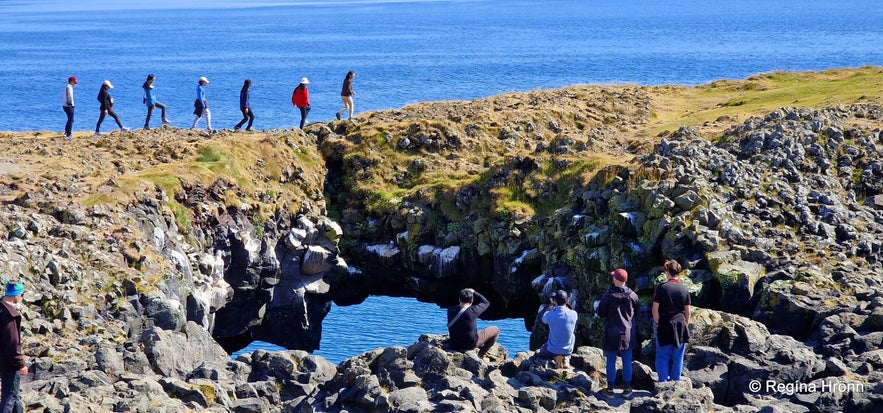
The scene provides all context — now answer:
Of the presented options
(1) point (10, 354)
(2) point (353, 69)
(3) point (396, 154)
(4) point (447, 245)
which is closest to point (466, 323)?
(1) point (10, 354)

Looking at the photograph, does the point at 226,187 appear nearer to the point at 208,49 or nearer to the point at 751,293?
the point at 751,293

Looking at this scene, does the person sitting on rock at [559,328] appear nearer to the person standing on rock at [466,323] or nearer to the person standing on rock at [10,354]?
the person standing on rock at [466,323]

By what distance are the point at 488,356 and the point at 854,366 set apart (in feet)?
31.4

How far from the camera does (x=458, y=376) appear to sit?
2620cm

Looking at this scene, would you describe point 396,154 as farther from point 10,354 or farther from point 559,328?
point 10,354

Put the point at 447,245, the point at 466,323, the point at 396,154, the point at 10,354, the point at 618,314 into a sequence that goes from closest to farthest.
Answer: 1. the point at 10,354
2. the point at 618,314
3. the point at 466,323
4. the point at 447,245
5. the point at 396,154

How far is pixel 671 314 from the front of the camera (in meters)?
24.5

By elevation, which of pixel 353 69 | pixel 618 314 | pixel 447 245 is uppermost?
pixel 353 69

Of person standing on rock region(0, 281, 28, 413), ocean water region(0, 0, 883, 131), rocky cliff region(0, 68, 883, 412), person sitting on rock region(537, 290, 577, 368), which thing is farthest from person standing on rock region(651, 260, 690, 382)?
ocean water region(0, 0, 883, 131)

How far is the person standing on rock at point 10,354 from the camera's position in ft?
68.7

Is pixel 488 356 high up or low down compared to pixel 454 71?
down

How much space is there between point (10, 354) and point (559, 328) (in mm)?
12587

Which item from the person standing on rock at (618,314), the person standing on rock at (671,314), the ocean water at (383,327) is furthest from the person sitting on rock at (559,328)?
the ocean water at (383,327)

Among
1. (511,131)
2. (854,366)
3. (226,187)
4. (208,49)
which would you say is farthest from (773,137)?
(208,49)
